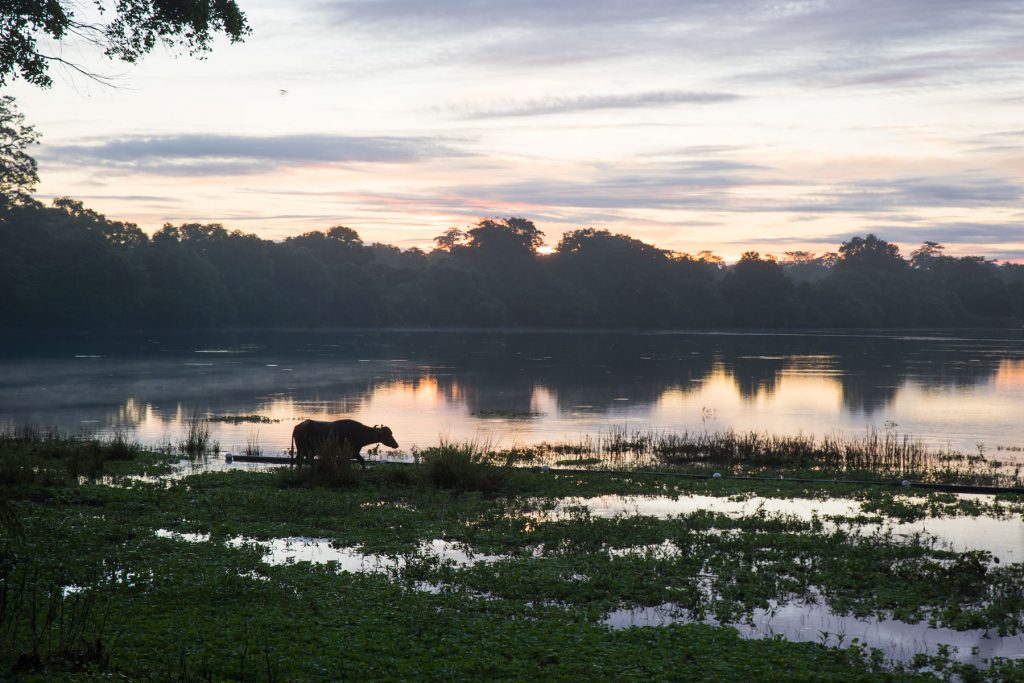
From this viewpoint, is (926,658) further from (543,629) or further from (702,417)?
(702,417)

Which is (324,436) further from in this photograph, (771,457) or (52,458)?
(771,457)

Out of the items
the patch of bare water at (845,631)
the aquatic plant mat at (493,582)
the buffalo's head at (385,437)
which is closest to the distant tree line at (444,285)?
the buffalo's head at (385,437)

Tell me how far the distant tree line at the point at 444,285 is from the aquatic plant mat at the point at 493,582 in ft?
223

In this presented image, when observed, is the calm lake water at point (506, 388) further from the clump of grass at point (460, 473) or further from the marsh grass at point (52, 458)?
the clump of grass at point (460, 473)

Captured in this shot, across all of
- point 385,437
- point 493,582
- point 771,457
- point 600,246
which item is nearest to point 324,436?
point 385,437

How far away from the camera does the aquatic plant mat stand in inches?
306

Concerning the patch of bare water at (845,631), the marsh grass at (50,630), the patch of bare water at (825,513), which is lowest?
the patch of bare water at (825,513)

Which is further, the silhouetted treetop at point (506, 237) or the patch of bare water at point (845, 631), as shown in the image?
the silhouetted treetop at point (506, 237)

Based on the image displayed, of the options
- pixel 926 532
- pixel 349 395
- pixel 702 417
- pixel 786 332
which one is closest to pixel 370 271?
pixel 786 332

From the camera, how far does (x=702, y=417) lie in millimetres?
35875

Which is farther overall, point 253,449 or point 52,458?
point 253,449

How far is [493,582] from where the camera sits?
10.3 metres

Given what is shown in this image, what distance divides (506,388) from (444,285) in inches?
2727

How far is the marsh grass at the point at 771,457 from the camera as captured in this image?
20.7 metres
